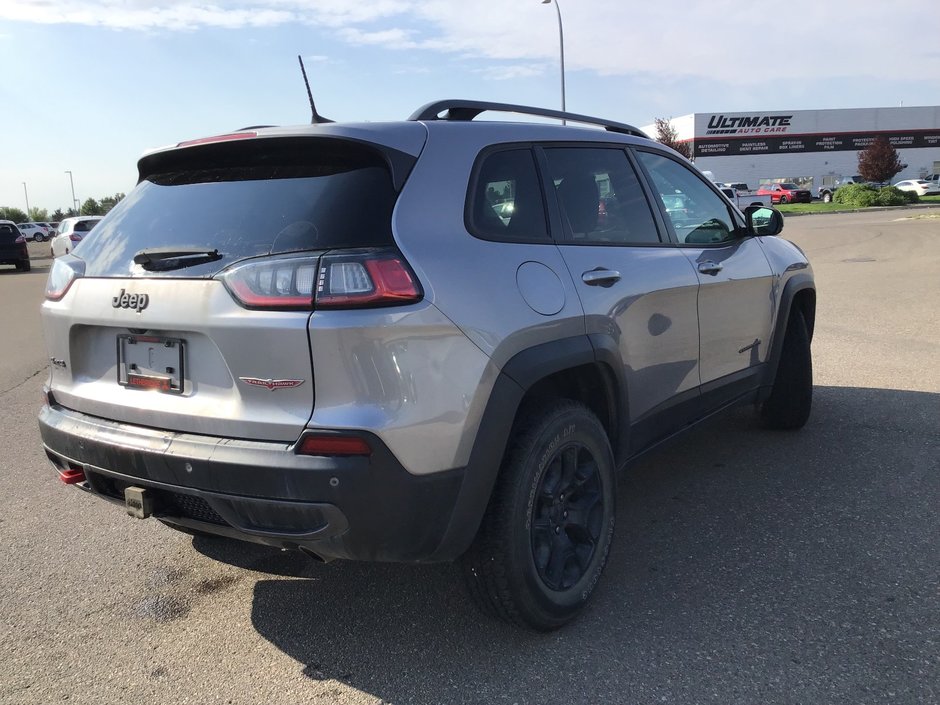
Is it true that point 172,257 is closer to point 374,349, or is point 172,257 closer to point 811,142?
point 374,349

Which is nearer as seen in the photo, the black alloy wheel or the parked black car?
the black alloy wheel

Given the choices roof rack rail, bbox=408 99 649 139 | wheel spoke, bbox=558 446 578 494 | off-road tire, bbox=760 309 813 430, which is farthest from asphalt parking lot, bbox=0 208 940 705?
roof rack rail, bbox=408 99 649 139

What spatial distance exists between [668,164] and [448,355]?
7.30 ft

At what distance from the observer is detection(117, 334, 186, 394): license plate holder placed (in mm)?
2619

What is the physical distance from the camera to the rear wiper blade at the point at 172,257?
2.60 meters

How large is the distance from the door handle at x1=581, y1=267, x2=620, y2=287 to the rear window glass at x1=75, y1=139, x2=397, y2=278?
0.90 metres

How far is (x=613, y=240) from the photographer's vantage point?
11.3ft

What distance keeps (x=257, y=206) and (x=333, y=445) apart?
0.86 m

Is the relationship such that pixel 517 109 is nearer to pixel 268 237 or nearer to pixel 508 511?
pixel 268 237

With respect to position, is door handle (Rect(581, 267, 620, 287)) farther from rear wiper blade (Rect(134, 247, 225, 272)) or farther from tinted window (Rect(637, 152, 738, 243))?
rear wiper blade (Rect(134, 247, 225, 272))

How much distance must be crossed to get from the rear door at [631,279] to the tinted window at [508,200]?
118 millimetres

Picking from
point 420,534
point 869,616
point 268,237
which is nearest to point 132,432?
point 268,237

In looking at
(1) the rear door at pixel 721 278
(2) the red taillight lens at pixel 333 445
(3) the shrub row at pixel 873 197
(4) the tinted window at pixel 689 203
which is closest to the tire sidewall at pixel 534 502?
(2) the red taillight lens at pixel 333 445

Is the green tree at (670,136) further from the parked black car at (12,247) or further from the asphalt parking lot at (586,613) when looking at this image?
the asphalt parking lot at (586,613)
